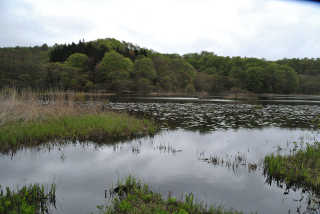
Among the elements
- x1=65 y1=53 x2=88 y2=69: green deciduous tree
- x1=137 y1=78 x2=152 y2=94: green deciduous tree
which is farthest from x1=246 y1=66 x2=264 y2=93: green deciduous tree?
x1=65 y1=53 x2=88 y2=69: green deciduous tree

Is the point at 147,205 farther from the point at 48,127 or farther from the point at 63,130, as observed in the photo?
the point at 48,127

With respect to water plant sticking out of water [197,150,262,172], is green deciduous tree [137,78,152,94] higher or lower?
higher

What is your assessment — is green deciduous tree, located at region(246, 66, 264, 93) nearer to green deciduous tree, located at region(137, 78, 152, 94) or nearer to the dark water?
green deciduous tree, located at region(137, 78, 152, 94)

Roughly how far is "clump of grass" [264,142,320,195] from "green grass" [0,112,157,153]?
→ 23.7 ft

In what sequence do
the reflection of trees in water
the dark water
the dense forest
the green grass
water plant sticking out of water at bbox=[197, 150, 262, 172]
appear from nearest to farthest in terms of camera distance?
the dark water, water plant sticking out of water at bbox=[197, 150, 262, 172], the green grass, the reflection of trees in water, the dense forest

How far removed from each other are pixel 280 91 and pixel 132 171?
102 meters

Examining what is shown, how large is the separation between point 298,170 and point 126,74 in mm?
68637

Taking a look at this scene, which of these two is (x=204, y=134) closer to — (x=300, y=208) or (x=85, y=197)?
(x=300, y=208)

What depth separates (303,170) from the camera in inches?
250

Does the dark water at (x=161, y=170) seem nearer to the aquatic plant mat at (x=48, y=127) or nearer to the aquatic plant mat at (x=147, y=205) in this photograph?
the aquatic plant mat at (x=147, y=205)

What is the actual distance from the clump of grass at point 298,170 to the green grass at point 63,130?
7.21 metres

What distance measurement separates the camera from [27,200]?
14.7 ft

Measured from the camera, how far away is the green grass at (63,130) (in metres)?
9.00

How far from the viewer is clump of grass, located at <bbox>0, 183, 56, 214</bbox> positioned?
155 inches
